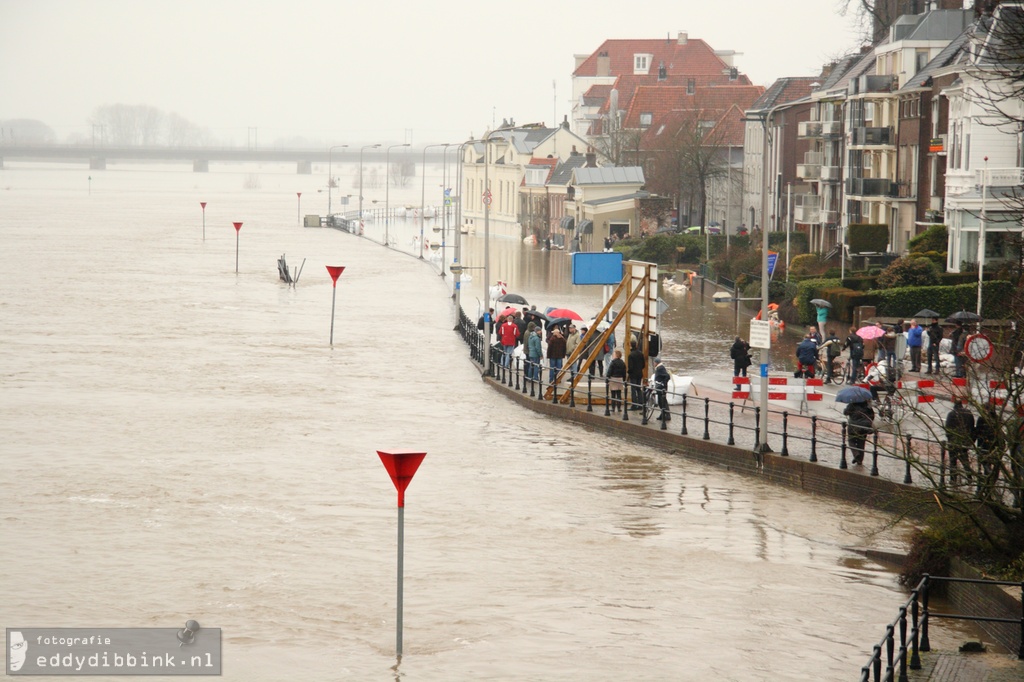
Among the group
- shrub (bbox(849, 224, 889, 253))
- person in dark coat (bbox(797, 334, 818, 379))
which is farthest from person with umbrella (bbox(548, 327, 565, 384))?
shrub (bbox(849, 224, 889, 253))

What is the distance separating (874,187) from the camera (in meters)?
59.3

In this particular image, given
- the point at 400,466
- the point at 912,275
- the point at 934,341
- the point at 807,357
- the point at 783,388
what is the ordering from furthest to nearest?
the point at 912,275, the point at 934,341, the point at 807,357, the point at 783,388, the point at 400,466

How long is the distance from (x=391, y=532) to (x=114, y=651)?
6.55m

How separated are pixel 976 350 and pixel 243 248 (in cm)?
8019

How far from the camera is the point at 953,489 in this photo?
17.3m

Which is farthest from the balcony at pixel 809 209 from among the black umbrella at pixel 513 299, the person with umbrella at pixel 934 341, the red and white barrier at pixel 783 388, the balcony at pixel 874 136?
the red and white barrier at pixel 783 388

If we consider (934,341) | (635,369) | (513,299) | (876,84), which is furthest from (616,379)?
(876,84)

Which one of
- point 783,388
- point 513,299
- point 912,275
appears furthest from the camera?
point 513,299

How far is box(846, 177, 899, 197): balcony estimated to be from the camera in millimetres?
58031

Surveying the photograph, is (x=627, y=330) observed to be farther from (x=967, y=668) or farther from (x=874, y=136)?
(x=874, y=136)

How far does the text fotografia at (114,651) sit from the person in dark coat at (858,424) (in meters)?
11.5

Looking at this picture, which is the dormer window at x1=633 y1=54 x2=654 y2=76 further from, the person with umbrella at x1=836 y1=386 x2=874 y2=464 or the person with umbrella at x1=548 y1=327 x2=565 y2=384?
the person with umbrella at x1=836 y1=386 x2=874 y2=464

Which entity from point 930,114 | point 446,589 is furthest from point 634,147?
point 446,589

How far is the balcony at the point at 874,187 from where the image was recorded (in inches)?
2285
